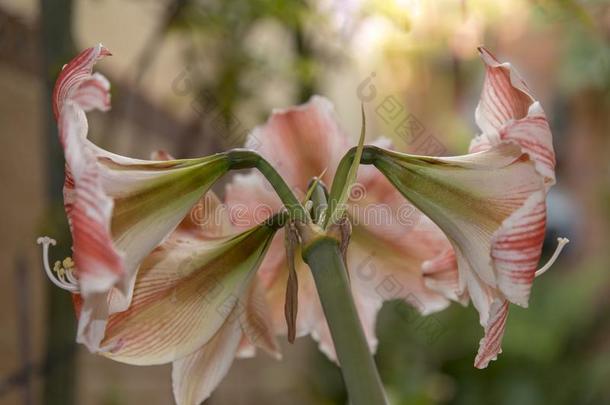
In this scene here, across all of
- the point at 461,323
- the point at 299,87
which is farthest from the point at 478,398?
the point at 299,87

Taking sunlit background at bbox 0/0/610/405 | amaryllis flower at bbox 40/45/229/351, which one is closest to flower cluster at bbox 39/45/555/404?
amaryllis flower at bbox 40/45/229/351

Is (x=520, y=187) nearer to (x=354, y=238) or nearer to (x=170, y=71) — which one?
(x=354, y=238)
